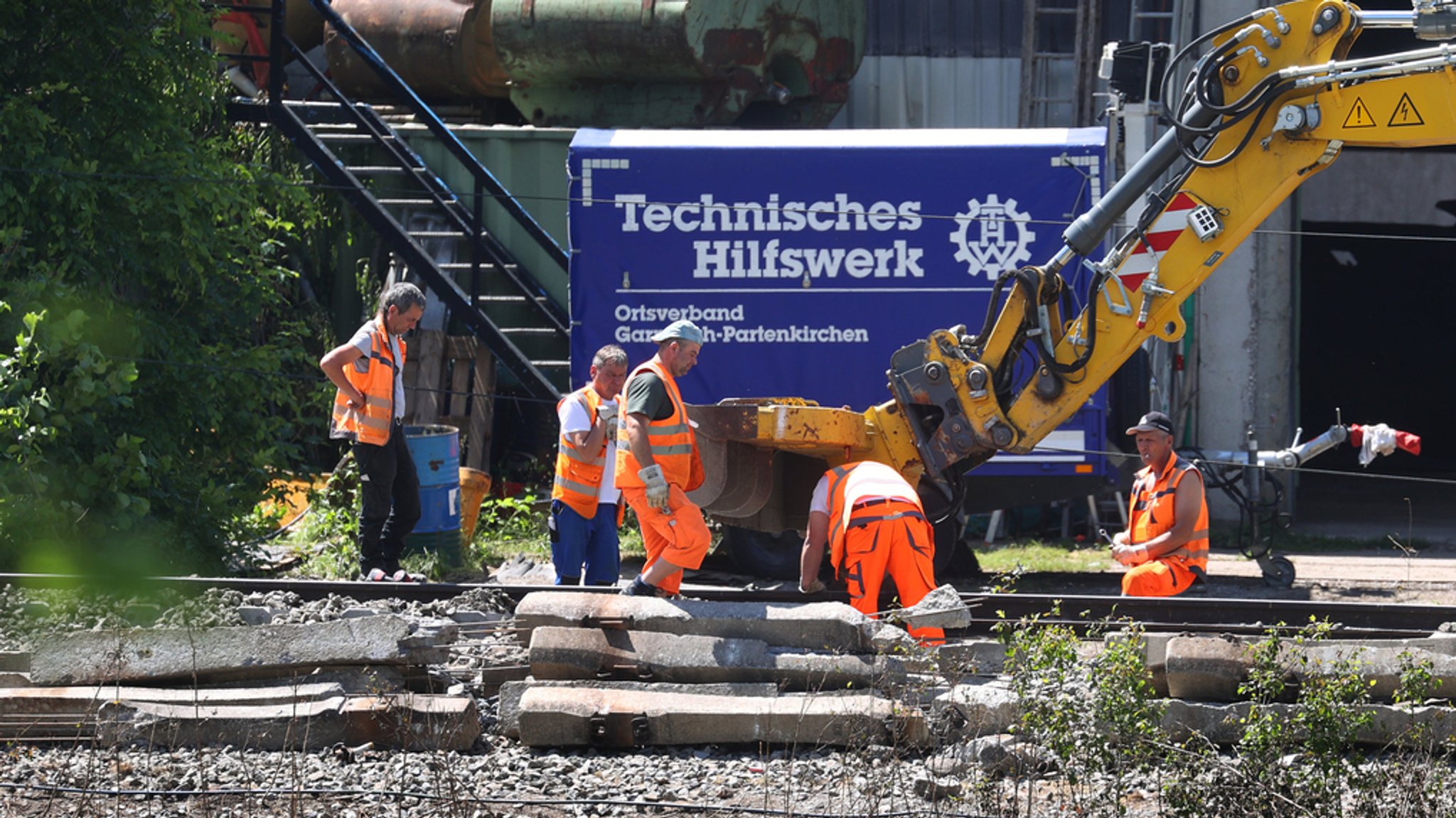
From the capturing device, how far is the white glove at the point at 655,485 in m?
7.42

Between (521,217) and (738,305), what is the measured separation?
2617 millimetres

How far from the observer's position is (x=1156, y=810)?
18.8ft

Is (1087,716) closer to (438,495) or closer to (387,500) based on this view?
(387,500)

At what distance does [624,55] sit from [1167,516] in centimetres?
758

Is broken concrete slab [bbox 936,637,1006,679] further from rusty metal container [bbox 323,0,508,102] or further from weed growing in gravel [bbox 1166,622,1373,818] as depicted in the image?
rusty metal container [bbox 323,0,508,102]

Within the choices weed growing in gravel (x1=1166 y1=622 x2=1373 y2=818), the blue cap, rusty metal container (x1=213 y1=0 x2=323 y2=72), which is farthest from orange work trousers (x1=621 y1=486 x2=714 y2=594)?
rusty metal container (x1=213 y1=0 x2=323 y2=72)

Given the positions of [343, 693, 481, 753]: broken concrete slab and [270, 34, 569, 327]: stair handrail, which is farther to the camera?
[270, 34, 569, 327]: stair handrail

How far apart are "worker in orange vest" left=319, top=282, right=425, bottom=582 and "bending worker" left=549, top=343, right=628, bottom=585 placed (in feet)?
3.27

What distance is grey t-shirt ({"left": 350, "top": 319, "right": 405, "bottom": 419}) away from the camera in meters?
8.70

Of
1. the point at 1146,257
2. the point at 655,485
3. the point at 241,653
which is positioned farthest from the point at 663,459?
the point at 1146,257

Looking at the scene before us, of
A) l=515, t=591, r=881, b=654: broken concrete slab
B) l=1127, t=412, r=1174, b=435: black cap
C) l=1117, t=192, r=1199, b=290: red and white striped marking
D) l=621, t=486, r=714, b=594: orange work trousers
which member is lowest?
l=515, t=591, r=881, b=654: broken concrete slab

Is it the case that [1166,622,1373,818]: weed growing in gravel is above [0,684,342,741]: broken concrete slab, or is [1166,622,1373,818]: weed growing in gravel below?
above

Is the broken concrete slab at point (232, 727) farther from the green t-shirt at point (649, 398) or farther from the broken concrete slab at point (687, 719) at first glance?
the green t-shirt at point (649, 398)

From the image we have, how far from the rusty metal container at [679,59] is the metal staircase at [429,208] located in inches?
44.3
